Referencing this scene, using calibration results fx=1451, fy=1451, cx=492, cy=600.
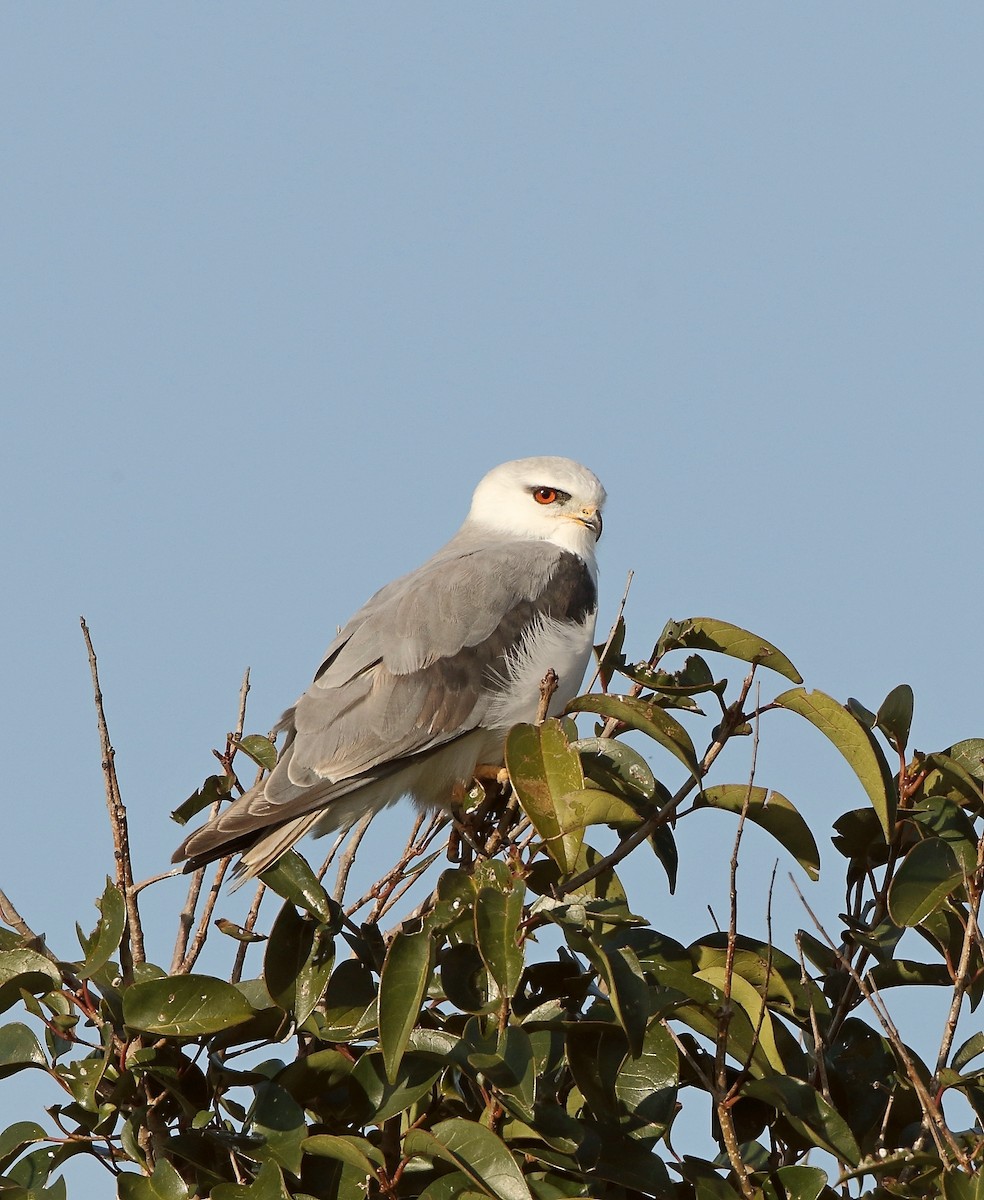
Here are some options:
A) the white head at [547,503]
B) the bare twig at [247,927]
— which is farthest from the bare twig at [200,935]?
the white head at [547,503]

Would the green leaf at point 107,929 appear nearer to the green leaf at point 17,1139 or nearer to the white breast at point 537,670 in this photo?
the green leaf at point 17,1139

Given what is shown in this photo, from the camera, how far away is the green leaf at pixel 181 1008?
9.30 ft

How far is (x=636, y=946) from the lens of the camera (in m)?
3.24

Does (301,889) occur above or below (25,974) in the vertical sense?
above

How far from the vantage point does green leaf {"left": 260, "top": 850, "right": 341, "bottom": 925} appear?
122 inches

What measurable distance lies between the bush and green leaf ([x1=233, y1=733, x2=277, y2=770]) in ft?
1.70

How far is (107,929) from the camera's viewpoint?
2918mm

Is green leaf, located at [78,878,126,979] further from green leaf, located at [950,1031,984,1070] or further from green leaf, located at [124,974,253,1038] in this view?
green leaf, located at [950,1031,984,1070]

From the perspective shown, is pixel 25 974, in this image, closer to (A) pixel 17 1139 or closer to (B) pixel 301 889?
(A) pixel 17 1139

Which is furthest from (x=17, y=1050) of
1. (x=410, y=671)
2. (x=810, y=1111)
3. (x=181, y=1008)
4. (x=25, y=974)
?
(x=410, y=671)

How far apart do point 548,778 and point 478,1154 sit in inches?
32.2

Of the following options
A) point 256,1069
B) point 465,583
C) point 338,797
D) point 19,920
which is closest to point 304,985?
point 256,1069

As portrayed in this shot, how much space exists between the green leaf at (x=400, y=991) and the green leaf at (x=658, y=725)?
0.68 meters

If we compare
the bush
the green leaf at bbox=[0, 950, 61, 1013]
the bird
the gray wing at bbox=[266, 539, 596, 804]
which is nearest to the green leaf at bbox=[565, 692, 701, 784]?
the bush
